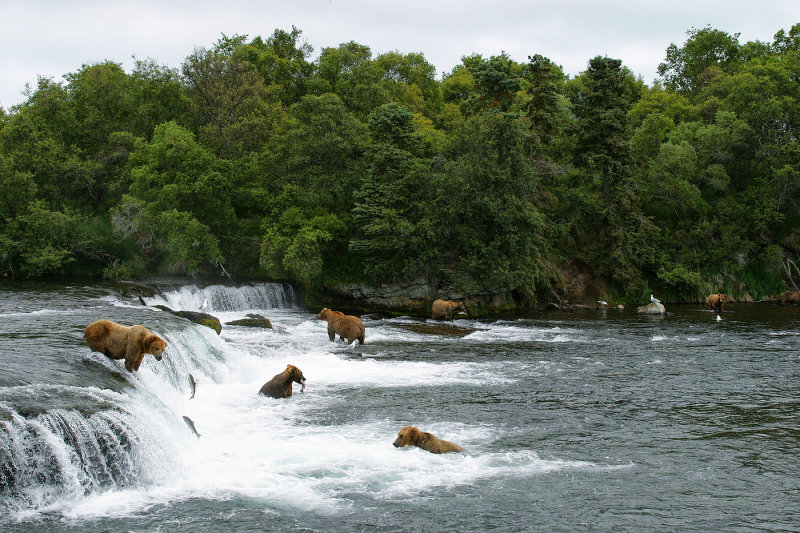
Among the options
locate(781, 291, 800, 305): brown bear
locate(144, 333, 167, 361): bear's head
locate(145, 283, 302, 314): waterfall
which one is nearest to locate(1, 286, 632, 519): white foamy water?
locate(144, 333, 167, 361): bear's head

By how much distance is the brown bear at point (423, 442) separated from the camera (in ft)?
38.5

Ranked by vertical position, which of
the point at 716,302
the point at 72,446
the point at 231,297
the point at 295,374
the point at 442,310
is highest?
the point at 231,297

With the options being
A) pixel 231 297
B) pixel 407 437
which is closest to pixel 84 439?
pixel 407 437

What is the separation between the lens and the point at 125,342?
13672 millimetres

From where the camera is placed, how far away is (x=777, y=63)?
4038 cm

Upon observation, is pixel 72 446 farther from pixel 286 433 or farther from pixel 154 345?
pixel 286 433

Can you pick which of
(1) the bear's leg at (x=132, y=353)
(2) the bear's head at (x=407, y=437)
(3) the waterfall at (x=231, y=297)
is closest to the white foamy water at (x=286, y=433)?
(2) the bear's head at (x=407, y=437)

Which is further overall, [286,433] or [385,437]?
[286,433]

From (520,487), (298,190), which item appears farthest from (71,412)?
(298,190)

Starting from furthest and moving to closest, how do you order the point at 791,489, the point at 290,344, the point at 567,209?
the point at 567,209 → the point at 290,344 → the point at 791,489

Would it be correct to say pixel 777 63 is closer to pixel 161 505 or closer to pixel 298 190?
pixel 298 190

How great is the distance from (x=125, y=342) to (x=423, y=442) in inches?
266

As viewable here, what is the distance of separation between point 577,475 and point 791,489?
3302mm

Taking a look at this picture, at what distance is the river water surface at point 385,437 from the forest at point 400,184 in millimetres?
11246
